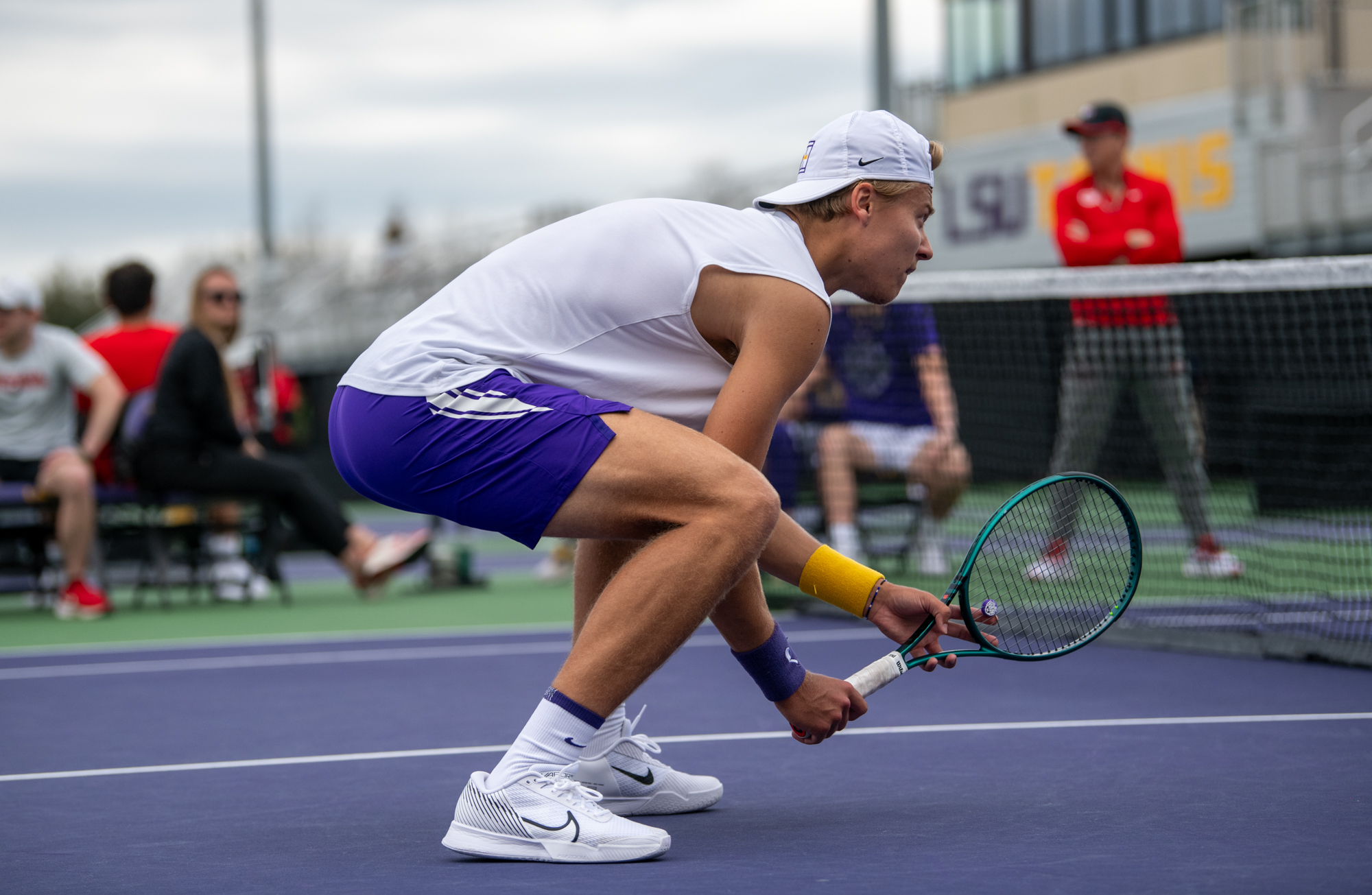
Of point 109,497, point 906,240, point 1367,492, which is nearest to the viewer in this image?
point 906,240

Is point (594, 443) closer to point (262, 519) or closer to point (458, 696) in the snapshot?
point (458, 696)

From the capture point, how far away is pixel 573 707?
3.08 m

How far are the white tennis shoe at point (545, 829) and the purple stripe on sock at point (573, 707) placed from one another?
0.39ft

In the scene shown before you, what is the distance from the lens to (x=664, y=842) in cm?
311

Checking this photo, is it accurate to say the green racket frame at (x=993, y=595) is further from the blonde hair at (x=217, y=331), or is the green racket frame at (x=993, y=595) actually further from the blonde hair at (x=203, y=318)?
the blonde hair at (x=203, y=318)

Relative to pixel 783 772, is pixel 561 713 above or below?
above

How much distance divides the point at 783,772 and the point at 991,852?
992 millimetres

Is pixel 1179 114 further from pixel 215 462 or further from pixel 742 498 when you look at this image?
pixel 742 498

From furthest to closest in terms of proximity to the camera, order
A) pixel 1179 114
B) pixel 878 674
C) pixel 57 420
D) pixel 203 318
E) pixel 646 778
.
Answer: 1. pixel 1179 114
2. pixel 57 420
3. pixel 203 318
4. pixel 646 778
5. pixel 878 674

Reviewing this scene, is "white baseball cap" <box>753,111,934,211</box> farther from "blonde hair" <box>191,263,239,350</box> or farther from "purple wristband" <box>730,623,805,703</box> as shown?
"blonde hair" <box>191,263,239,350</box>

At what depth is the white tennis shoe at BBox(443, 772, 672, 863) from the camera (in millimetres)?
3066

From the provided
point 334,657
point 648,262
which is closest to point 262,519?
point 334,657

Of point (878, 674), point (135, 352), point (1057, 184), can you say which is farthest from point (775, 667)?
point (1057, 184)

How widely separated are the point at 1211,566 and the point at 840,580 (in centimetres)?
A: 483
